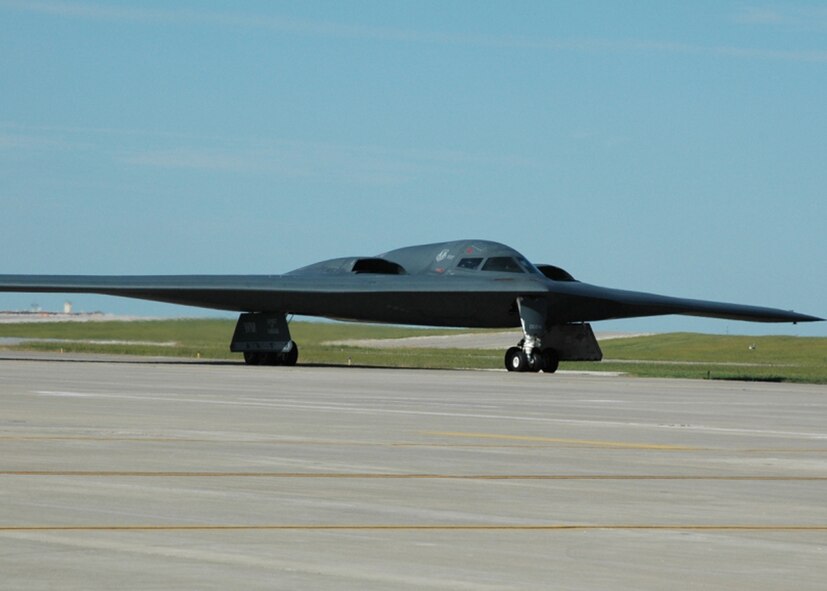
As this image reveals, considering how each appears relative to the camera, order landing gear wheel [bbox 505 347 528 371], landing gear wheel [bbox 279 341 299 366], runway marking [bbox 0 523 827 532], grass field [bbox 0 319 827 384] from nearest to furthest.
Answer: runway marking [bbox 0 523 827 532] < landing gear wheel [bbox 505 347 528 371] < landing gear wheel [bbox 279 341 299 366] < grass field [bbox 0 319 827 384]

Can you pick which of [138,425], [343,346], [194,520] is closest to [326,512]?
[194,520]

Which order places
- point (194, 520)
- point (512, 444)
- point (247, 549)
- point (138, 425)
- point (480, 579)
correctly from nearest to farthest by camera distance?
point (480, 579)
point (247, 549)
point (194, 520)
point (512, 444)
point (138, 425)

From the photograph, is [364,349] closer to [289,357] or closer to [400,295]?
[289,357]

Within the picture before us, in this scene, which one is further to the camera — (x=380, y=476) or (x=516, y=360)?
(x=516, y=360)

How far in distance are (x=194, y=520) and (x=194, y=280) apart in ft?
114

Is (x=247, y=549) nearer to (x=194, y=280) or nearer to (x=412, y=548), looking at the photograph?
(x=412, y=548)

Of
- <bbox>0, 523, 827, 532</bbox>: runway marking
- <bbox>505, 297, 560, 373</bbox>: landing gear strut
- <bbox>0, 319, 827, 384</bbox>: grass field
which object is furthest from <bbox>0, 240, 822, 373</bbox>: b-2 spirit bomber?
<bbox>0, 523, 827, 532</bbox>: runway marking

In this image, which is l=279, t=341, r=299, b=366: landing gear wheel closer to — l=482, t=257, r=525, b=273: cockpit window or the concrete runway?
l=482, t=257, r=525, b=273: cockpit window

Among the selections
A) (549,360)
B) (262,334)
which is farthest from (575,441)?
(262,334)

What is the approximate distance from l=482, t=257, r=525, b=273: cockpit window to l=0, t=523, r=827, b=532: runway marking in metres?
33.0

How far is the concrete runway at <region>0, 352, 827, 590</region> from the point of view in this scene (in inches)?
290

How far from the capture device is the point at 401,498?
10.4 metres

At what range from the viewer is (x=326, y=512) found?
31.2 feet

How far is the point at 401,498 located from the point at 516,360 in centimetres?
3234
